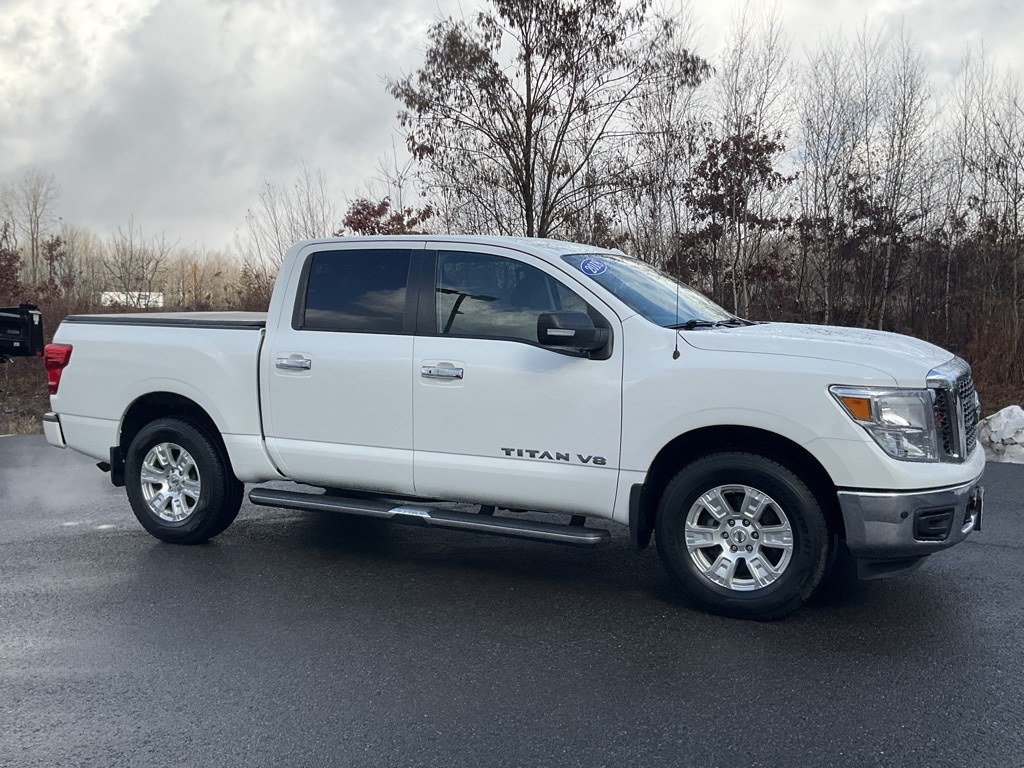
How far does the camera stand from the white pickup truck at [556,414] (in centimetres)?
474

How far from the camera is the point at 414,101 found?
15.8 metres

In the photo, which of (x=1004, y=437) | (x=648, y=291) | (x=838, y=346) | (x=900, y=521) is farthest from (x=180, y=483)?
(x=1004, y=437)

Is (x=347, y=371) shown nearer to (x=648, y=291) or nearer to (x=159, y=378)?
(x=159, y=378)

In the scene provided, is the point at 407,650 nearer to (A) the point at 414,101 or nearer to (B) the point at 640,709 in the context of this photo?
(B) the point at 640,709

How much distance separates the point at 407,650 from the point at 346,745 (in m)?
1.00

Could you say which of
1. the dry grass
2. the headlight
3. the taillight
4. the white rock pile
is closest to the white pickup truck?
the headlight

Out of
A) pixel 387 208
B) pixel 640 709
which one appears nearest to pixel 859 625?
pixel 640 709

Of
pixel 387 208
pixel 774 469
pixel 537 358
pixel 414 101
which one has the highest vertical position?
pixel 414 101

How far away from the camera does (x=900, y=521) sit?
4.64 m

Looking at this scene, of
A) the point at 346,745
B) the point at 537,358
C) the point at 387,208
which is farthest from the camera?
the point at 387,208

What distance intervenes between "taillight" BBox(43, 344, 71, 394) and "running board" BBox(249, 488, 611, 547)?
198 centimetres

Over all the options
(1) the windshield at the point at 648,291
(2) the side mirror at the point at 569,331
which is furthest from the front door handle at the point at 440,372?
(1) the windshield at the point at 648,291

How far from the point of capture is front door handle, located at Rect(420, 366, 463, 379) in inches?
217

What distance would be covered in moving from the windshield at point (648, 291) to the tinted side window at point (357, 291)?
1077 millimetres
